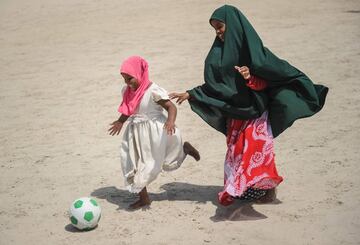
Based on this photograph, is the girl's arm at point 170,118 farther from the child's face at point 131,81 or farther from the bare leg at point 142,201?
the bare leg at point 142,201

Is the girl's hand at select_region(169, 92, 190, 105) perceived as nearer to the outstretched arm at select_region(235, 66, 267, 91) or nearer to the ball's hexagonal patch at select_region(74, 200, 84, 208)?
the outstretched arm at select_region(235, 66, 267, 91)

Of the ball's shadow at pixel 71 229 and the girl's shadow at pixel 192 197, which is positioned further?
the girl's shadow at pixel 192 197

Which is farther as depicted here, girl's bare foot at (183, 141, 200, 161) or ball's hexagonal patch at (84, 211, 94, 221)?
girl's bare foot at (183, 141, 200, 161)

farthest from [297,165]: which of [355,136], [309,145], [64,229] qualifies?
[64,229]

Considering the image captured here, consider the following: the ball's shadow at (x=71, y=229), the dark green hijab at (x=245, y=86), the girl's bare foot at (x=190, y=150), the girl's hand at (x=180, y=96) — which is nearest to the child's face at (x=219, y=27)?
the dark green hijab at (x=245, y=86)

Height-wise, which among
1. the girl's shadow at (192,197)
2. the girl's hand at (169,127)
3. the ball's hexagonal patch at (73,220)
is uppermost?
the girl's hand at (169,127)

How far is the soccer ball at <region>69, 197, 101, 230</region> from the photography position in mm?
5289

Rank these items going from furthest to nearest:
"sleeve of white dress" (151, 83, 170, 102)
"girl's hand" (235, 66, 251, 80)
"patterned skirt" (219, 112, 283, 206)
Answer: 1. "sleeve of white dress" (151, 83, 170, 102)
2. "patterned skirt" (219, 112, 283, 206)
3. "girl's hand" (235, 66, 251, 80)

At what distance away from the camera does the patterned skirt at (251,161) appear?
550cm

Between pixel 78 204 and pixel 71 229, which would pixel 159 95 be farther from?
pixel 71 229

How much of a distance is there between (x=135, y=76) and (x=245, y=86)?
106 cm

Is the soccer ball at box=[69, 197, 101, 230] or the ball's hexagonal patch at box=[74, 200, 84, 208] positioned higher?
the ball's hexagonal patch at box=[74, 200, 84, 208]

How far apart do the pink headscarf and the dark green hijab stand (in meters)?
0.50

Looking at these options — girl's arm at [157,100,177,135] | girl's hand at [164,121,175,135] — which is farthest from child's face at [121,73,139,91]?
girl's hand at [164,121,175,135]
